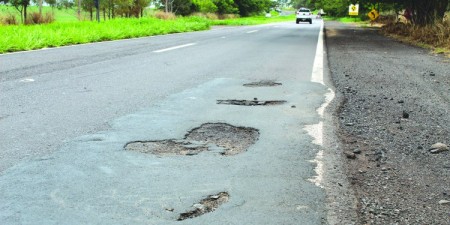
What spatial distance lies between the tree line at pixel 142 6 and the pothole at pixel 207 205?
24772 millimetres

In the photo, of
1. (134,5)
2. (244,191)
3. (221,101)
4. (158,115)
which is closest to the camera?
(244,191)

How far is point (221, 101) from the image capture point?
16.2 ft

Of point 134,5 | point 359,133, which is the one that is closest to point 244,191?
point 359,133

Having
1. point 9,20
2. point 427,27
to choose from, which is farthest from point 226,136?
point 9,20

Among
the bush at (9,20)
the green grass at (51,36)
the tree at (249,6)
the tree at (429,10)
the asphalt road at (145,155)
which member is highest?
the tree at (249,6)

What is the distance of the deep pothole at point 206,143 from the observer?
3.17 metres

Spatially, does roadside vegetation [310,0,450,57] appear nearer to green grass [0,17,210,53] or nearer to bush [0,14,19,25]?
green grass [0,17,210,53]

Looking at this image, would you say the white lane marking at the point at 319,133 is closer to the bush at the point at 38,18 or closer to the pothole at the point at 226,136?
the pothole at the point at 226,136

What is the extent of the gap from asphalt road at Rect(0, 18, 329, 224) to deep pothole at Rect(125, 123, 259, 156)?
77 millimetres

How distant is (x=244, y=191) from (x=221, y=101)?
2.54 meters

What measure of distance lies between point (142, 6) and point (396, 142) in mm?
43194

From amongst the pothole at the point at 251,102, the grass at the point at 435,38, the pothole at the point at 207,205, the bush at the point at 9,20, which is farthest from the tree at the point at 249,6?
the pothole at the point at 207,205

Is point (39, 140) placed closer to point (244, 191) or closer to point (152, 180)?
point (152, 180)

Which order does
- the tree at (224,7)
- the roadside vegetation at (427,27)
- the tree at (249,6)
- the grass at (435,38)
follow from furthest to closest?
the tree at (249,6)
the tree at (224,7)
the roadside vegetation at (427,27)
the grass at (435,38)
